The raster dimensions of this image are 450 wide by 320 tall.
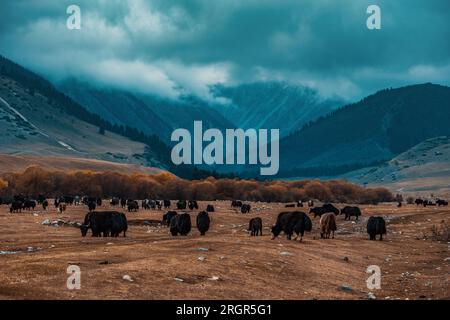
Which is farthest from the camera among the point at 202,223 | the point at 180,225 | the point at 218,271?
the point at 202,223

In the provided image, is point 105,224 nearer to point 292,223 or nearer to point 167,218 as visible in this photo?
point 292,223

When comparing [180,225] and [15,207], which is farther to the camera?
[15,207]

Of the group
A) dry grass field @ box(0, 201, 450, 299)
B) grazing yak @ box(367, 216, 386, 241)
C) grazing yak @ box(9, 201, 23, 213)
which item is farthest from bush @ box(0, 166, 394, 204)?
dry grass field @ box(0, 201, 450, 299)

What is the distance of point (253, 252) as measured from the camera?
32.6 metres

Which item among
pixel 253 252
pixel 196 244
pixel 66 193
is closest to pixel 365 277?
pixel 253 252

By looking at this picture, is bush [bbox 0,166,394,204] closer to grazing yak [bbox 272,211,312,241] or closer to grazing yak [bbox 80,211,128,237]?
grazing yak [bbox 80,211,128,237]

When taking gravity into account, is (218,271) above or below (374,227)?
below

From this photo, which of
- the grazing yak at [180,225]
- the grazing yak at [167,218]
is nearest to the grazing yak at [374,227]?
the grazing yak at [180,225]

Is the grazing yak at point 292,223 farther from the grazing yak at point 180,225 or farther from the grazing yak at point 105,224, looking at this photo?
the grazing yak at point 105,224

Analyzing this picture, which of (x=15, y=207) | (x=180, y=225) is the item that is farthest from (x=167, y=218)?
(x=15, y=207)

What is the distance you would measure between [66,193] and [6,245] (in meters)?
132

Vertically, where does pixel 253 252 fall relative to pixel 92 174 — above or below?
below
